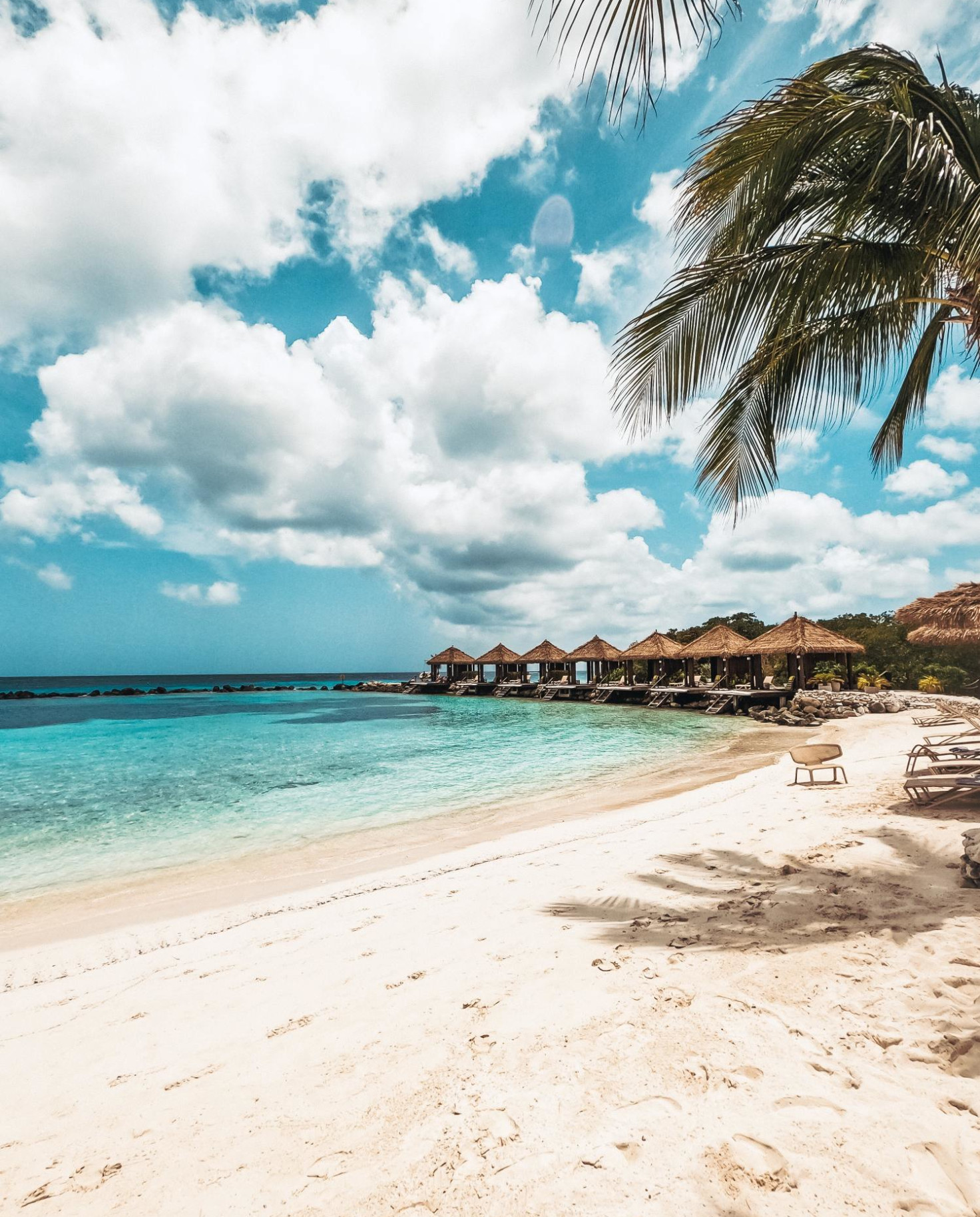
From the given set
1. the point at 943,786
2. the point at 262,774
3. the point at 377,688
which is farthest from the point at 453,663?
the point at 943,786

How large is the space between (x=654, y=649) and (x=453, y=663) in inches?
981

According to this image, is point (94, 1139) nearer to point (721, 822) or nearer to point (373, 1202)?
point (373, 1202)

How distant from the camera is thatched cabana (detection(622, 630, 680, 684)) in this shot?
35.2 meters

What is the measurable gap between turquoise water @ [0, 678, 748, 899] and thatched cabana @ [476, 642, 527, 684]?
18.4m

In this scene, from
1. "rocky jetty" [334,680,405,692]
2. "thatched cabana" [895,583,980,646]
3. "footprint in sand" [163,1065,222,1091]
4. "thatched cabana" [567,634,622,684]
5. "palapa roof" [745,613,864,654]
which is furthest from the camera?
"rocky jetty" [334,680,405,692]

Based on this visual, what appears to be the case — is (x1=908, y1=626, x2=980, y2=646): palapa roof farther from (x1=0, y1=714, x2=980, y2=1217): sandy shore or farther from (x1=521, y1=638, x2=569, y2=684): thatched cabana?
(x1=521, y1=638, x2=569, y2=684): thatched cabana

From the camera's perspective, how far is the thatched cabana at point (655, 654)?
35219 mm

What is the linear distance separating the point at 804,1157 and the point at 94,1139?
274 centimetres

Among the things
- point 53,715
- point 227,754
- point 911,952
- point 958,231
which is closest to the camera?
point 911,952

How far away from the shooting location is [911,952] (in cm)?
294

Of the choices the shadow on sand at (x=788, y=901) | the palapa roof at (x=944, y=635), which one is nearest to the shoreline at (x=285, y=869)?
the shadow on sand at (x=788, y=901)

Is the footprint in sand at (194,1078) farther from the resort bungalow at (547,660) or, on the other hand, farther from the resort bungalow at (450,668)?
the resort bungalow at (450,668)

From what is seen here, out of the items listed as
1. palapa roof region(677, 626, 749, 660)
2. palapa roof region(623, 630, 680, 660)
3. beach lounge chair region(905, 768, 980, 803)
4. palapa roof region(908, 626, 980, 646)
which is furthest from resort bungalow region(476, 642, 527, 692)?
beach lounge chair region(905, 768, 980, 803)

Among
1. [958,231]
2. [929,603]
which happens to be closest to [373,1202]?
[958,231]
